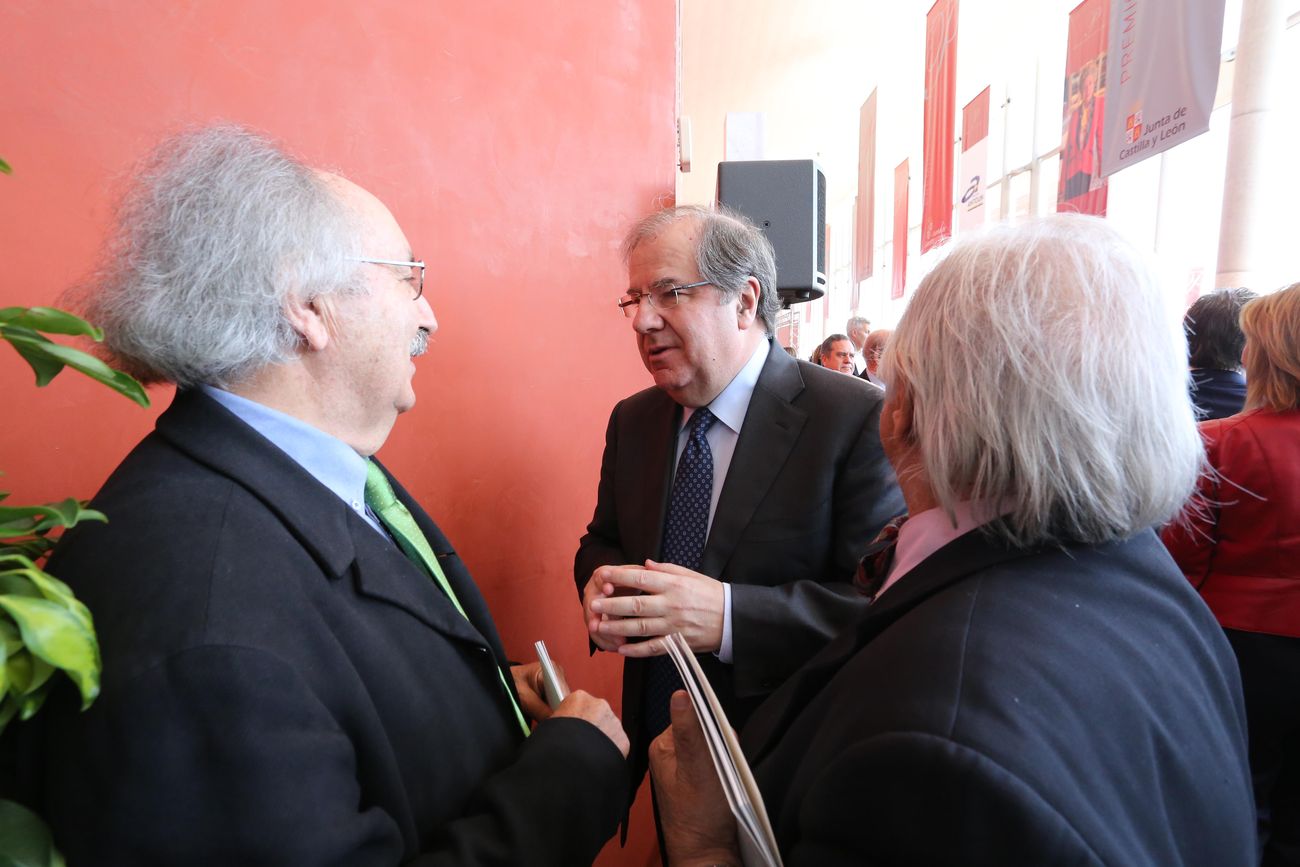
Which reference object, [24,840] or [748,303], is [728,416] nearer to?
[748,303]

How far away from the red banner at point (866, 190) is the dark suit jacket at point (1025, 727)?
7.41 metres

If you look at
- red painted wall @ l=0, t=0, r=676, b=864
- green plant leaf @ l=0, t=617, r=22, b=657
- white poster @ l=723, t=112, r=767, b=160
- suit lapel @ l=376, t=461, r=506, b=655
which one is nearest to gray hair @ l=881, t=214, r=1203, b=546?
suit lapel @ l=376, t=461, r=506, b=655

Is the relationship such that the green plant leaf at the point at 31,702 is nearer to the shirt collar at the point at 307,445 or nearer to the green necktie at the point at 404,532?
the shirt collar at the point at 307,445

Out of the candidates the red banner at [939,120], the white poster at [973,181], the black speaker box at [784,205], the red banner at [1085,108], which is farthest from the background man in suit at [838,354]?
the black speaker box at [784,205]

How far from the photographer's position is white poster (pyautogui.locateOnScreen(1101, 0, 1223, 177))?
9.00 ft

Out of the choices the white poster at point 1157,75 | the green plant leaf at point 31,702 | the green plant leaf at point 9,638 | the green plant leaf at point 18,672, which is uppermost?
the white poster at point 1157,75

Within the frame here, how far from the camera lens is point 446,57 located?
178 centimetres

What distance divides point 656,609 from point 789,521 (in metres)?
0.39

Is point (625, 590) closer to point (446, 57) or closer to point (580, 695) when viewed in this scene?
point (580, 695)

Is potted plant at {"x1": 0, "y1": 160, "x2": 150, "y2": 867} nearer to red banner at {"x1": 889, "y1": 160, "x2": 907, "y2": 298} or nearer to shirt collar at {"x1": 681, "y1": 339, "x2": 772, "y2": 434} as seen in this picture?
shirt collar at {"x1": 681, "y1": 339, "x2": 772, "y2": 434}

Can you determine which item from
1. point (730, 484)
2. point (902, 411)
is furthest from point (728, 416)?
point (902, 411)

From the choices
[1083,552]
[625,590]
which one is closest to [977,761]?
[1083,552]

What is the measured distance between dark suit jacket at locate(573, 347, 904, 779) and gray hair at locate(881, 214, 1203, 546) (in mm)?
594

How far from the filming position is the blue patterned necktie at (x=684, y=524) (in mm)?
1516
